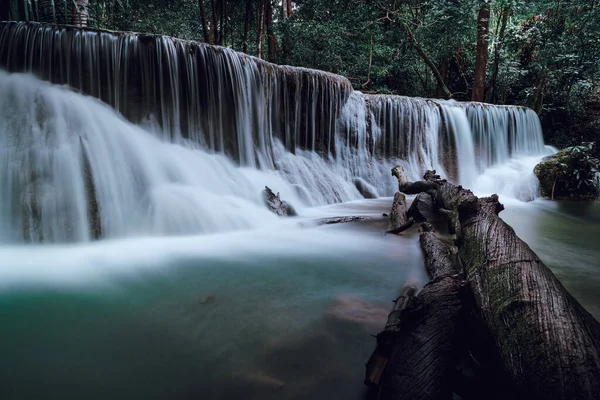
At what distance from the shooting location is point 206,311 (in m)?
2.35

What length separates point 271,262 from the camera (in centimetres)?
350

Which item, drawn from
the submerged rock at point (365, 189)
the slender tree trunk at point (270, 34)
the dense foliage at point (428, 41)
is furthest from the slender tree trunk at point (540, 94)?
the slender tree trunk at point (270, 34)

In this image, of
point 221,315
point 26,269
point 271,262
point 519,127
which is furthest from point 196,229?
point 519,127

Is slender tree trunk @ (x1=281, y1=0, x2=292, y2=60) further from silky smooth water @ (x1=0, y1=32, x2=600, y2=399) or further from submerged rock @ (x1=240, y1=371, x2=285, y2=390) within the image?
submerged rock @ (x1=240, y1=371, x2=285, y2=390)

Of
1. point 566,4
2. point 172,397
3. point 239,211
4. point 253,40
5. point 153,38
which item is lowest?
point 172,397

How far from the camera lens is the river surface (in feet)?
5.41

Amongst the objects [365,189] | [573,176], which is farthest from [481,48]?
[365,189]

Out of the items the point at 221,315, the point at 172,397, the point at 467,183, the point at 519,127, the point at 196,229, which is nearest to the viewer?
the point at 172,397

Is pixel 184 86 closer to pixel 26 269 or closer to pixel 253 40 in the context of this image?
pixel 26 269

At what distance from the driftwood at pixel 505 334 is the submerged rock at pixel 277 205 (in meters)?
4.05

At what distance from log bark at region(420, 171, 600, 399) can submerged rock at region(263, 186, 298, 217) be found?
13.5 ft

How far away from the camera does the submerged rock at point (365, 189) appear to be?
8909 mm

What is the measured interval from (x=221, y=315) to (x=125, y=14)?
16.1 metres

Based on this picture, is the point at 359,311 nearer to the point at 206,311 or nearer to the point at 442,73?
the point at 206,311
